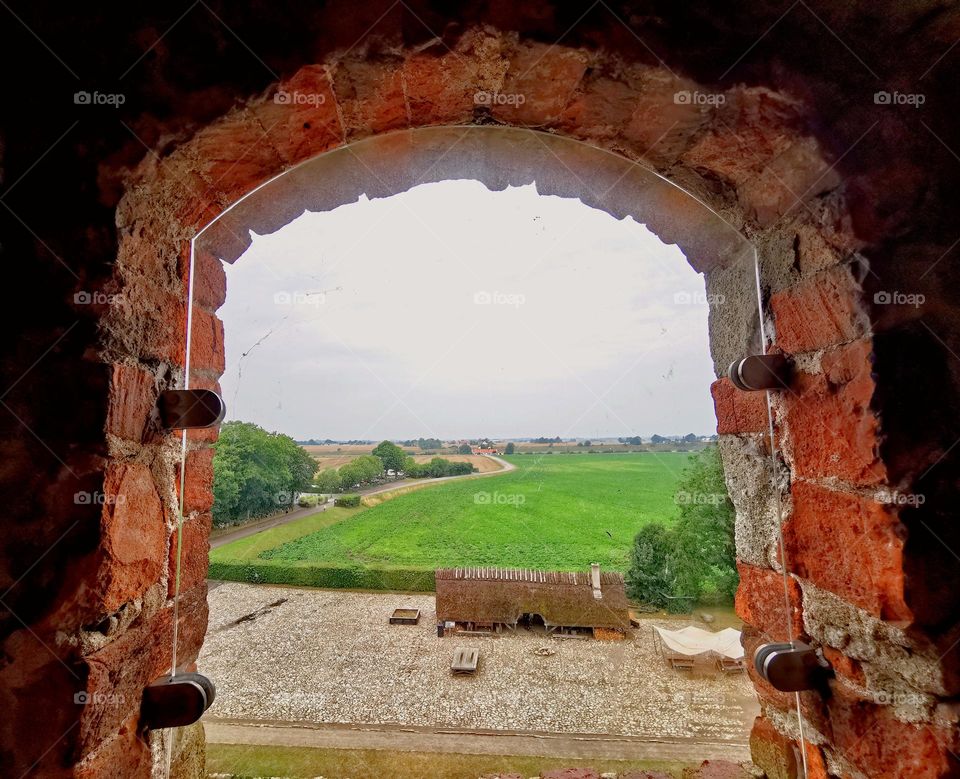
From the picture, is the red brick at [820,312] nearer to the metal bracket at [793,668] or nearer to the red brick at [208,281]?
the metal bracket at [793,668]

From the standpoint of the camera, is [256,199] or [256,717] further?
[256,717]

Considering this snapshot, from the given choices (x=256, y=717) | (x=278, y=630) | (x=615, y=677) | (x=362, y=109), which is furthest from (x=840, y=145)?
(x=256, y=717)

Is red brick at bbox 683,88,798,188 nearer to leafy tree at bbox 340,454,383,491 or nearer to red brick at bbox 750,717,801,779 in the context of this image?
red brick at bbox 750,717,801,779

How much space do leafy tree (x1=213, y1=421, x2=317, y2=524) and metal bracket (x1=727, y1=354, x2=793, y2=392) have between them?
1.92 meters

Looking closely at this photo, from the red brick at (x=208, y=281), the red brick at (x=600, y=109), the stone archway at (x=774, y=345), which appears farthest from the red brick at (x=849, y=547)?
the red brick at (x=208, y=281)

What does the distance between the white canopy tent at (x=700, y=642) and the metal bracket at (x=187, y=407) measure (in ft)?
9.19

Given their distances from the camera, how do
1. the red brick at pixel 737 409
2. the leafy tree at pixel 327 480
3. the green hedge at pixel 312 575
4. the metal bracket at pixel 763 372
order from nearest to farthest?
the metal bracket at pixel 763 372 < the red brick at pixel 737 409 < the leafy tree at pixel 327 480 < the green hedge at pixel 312 575

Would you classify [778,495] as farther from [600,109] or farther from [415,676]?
[415,676]

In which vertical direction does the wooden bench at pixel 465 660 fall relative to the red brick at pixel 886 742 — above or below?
below

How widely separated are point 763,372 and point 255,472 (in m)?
2.12

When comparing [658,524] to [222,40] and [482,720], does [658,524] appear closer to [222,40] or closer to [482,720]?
[482,720]

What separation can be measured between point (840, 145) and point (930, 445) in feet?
2.21

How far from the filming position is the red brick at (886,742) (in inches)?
29.1

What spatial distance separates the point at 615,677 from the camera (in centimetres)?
235
